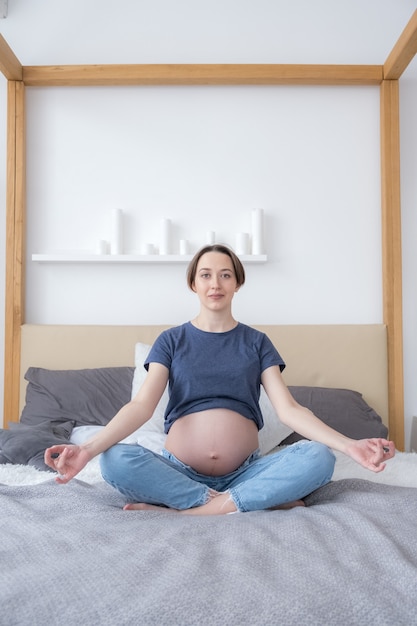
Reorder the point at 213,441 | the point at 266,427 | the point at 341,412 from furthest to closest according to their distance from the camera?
the point at 341,412 < the point at 266,427 < the point at 213,441

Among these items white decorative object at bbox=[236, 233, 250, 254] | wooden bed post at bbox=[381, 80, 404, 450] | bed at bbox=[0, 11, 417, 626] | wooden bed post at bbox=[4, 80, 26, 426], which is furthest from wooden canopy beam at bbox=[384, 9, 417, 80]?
wooden bed post at bbox=[4, 80, 26, 426]

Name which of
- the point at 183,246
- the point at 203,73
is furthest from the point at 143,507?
the point at 203,73

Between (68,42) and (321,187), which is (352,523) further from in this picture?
(68,42)

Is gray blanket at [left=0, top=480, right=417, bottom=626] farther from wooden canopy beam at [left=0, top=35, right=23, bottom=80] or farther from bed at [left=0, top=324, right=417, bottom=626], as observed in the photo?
wooden canopy beam at [left=0, top=35, right=23, bottom=80]

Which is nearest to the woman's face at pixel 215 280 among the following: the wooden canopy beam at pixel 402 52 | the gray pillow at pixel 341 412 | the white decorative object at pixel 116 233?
the gray pillow at pixel 341 412

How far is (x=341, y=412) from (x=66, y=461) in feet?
5.27

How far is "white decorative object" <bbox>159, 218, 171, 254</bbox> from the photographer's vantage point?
3.25 m

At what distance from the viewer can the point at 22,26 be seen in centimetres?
340

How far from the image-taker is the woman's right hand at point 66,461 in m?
1.51

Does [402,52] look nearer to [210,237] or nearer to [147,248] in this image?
[210,237]

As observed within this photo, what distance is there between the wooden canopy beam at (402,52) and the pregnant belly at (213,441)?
1.85 metres

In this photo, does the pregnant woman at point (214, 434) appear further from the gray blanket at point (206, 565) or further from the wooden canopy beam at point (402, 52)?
the wooden canopy beam at point (402, 52)

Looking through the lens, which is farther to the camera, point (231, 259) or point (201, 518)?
point (231, 259)

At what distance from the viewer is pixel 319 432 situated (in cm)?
171
